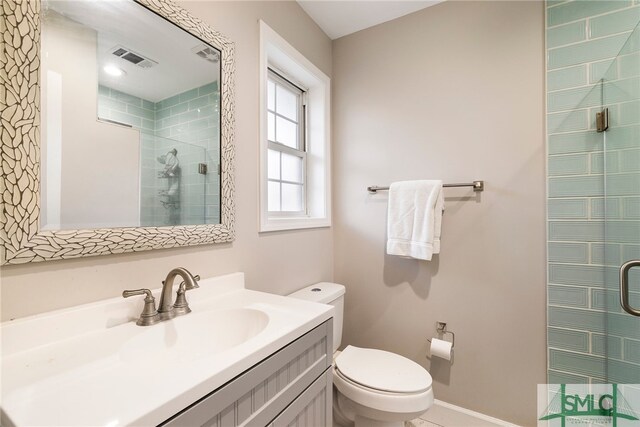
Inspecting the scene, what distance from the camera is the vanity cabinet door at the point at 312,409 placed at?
30.4 inches

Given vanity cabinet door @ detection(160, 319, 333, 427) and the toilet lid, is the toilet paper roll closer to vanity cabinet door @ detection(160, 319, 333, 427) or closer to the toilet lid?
the toilet lid

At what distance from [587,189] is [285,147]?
5.19ft

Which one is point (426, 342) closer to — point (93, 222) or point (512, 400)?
point (512, 400)

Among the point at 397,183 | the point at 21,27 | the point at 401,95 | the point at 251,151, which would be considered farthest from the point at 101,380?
the point at 401,95

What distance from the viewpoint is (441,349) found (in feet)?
4.98

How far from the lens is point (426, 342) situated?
167 centimetres

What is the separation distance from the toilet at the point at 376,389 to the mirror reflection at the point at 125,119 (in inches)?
33.9

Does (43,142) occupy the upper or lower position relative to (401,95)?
lower

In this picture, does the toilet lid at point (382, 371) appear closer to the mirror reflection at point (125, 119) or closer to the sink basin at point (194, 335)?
the sink basin at point (194, 335)

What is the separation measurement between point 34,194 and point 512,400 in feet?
7.02

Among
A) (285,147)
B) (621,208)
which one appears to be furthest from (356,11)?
(621,208)

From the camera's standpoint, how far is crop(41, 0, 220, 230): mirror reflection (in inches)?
29.2

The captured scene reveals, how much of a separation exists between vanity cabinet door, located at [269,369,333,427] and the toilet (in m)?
0.29

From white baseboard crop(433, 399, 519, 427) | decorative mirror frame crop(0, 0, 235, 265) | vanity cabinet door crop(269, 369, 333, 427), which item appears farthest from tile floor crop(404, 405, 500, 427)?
decorative mirror frame crop(0, 0, 235, 265)
